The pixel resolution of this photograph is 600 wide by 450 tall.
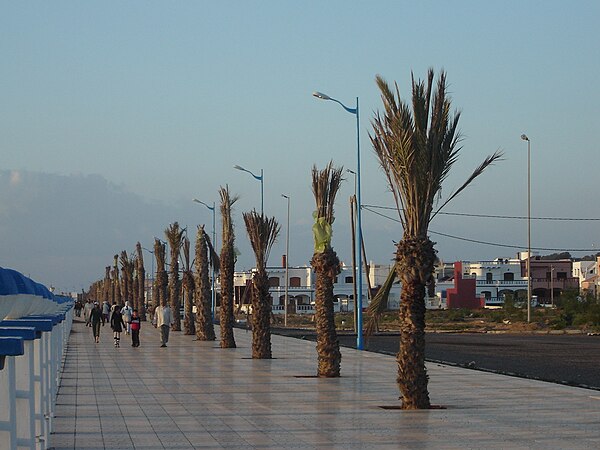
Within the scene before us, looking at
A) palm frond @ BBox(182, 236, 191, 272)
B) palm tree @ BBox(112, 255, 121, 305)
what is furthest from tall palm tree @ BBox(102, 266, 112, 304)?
palm frond @ BBox(182, 236, 191, 272)

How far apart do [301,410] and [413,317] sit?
7.09ft

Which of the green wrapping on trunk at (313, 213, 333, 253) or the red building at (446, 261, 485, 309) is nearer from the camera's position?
the green wrapping on trunk at (313, 213, 333, 253)

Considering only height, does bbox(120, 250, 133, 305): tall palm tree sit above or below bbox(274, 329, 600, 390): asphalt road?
above

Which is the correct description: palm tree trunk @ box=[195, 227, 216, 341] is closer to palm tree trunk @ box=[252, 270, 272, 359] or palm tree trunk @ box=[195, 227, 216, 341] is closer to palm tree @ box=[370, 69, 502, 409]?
palm tree trunk @ box=[252, 270, 272, 359]

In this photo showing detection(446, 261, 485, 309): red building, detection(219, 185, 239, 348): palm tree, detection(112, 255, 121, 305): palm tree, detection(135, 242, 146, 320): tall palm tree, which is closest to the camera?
detection(219, 185, 239, 348): palm tree

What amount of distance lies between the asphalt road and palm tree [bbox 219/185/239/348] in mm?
4430

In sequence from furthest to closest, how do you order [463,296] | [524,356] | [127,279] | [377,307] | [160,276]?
[463,296]
[127,279]
[160,276]
[524,356]
[377,307]

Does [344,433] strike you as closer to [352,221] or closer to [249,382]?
[249,382]

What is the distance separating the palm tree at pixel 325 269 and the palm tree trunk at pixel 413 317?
6174mm

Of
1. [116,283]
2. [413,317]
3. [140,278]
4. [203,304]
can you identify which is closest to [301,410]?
[413,317]

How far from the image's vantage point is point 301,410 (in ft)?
52.5

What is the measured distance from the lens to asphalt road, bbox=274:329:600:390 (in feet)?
79.3

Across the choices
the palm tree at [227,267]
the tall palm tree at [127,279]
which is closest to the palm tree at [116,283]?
the tall palm tree at [127,279]

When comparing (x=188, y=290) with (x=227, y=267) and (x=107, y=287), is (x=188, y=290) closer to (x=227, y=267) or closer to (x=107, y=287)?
(x=227, y=267)
